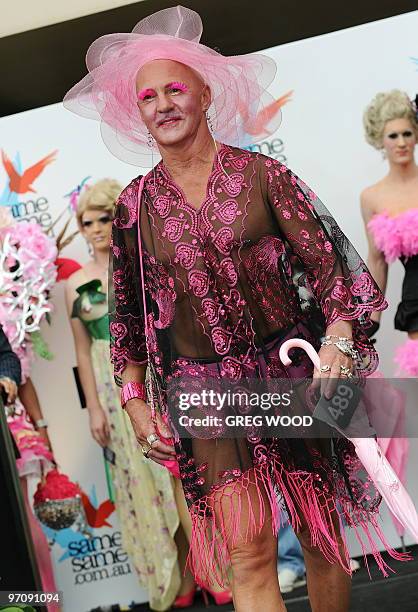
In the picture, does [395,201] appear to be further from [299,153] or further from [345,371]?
[345,371]

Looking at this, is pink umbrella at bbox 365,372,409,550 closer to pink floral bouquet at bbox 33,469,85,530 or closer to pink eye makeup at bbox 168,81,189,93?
pink floral bouquet at bbox 33,469,85,530

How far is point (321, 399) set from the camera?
2.56m

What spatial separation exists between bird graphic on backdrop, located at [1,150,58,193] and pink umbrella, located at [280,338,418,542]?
91.9 inches

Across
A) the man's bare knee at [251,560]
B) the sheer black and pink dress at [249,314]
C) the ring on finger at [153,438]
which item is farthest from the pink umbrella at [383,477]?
the ring on finger at [153,438]

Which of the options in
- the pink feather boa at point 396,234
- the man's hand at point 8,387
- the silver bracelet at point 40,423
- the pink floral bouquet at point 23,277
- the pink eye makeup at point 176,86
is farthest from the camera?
the silver bracelet at point 40,423

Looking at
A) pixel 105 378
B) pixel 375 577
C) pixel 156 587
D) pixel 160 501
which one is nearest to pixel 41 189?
pixel 105 378

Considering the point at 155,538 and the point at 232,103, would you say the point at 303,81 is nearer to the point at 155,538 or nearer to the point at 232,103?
the point at 232,103

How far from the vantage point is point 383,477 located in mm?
2553

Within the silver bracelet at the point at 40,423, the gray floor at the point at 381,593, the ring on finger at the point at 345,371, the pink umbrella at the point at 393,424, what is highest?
the ring on finger at the point at 345,371

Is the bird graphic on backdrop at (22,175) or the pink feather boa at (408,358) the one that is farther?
the bird graphic on backdrop at (22,175)

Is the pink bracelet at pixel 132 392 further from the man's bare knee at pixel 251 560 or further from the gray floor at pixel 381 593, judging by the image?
the gray floor at pixel 381 593

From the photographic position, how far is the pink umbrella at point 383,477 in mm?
2520

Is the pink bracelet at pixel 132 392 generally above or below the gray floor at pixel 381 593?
above

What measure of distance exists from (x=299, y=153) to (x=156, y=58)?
1.78 metres
